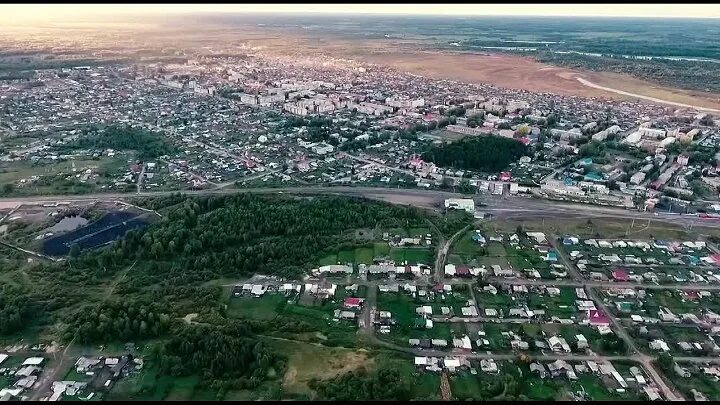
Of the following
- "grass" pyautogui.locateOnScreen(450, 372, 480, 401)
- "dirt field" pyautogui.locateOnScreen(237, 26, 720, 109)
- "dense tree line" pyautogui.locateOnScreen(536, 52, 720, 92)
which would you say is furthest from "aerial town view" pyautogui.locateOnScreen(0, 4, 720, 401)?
"dense tree line" pyautogui.locateOnScreen(536, 52, 720, 92)

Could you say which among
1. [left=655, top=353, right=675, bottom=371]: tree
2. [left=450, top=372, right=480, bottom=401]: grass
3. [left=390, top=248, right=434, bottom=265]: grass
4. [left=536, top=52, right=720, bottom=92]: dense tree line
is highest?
[left=536, top=52, right=720, bottom=92]: dense tree line

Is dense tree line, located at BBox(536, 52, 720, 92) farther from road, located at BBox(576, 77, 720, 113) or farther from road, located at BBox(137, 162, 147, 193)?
road, located at BBox(137, 162, 147, 193)

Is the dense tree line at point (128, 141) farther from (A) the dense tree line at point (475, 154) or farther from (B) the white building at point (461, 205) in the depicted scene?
(B) the white building at point (461, 205)

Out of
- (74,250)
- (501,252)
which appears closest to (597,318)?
(501,252)

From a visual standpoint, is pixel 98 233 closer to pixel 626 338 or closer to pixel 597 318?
pixel 597 318

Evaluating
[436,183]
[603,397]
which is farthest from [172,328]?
[436,183]
